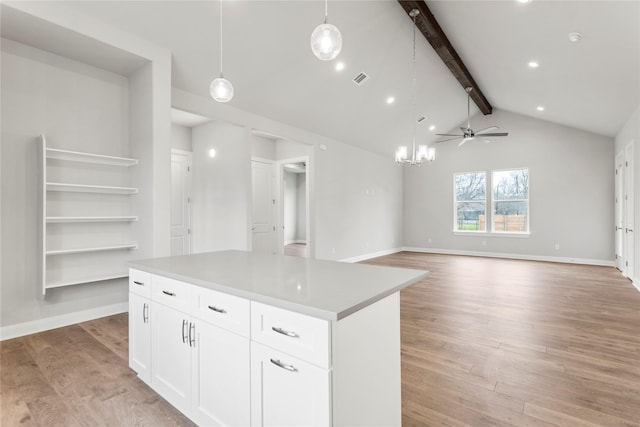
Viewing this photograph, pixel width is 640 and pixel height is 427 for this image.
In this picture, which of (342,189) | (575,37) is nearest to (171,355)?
(575,37)

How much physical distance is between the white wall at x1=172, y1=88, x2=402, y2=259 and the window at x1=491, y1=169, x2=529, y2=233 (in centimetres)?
263

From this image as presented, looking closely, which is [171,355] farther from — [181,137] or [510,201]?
[510,201]

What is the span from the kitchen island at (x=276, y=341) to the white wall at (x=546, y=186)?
778 cm

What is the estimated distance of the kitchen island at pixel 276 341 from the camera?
118 cm

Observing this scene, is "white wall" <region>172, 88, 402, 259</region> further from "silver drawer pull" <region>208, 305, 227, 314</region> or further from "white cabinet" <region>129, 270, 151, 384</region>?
"silver drawer pull" <region>208, 305, 227, 314</region>

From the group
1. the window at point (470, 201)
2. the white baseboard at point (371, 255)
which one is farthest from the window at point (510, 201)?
the white baseboard at point (371, 255)

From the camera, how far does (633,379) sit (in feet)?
7.29

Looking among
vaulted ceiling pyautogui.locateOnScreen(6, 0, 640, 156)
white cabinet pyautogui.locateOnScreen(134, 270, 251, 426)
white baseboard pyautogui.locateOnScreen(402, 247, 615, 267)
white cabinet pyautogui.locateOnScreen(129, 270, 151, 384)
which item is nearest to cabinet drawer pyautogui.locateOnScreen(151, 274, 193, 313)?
white cabinet pyautogui.locateOnScreen(134, 270, 251, 426)

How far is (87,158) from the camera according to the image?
3.50m

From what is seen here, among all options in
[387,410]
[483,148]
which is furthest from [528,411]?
[483,148]

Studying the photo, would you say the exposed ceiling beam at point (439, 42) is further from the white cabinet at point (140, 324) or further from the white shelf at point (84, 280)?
the white shelf at point (84, 280)

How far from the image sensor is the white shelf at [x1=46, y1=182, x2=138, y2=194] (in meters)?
3.25

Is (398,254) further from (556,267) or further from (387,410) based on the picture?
(387,410)

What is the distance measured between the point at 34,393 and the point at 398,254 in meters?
8.06
